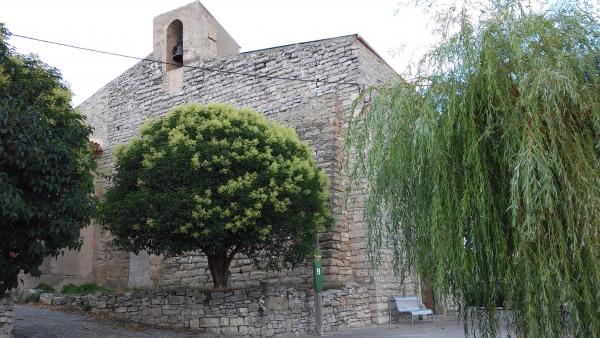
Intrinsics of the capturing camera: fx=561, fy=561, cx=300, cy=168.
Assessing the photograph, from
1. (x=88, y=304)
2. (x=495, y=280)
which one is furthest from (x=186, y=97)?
(x=495, y=280)

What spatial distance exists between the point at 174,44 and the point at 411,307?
31.7ft

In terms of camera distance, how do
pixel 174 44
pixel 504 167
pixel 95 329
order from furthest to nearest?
pixel 174 44 < pixel 95 329 < pixel 504 167

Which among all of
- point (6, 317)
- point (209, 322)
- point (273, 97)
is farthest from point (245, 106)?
point (6, 317)

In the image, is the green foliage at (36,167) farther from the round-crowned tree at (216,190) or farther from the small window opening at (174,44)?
the small window opening at (174,44)

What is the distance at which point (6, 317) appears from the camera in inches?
295

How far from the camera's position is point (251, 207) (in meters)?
9.54

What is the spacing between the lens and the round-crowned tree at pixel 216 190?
948 cm

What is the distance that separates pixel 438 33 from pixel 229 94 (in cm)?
958

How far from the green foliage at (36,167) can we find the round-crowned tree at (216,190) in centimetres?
230

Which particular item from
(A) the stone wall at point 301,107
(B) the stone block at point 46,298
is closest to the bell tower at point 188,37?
(A) the stone wall at point 301,107

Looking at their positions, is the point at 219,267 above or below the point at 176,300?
above

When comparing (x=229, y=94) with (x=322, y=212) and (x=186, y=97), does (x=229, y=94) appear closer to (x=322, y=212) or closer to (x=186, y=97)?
(x=186, y=97)

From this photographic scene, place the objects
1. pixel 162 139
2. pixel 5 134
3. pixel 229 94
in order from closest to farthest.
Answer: pixel 5 134 < pixel 162 139 < pixel 229 94

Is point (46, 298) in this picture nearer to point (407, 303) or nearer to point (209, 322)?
point (209, 322)
